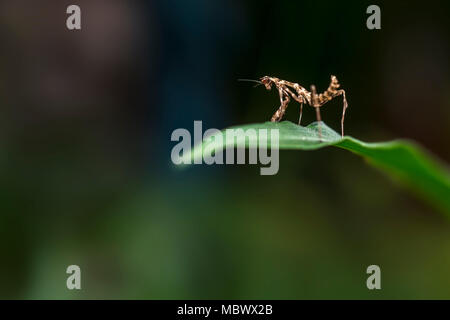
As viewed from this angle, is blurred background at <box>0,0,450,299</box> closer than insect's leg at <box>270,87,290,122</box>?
No

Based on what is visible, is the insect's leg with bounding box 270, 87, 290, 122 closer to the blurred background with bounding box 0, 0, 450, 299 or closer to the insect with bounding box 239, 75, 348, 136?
the insect with bounding box 239, 75, 348, 136

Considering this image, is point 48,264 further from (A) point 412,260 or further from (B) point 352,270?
(A) point 412,260

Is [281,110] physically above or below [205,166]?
above

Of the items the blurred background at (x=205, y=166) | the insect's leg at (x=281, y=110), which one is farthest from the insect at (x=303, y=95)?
the blurred background at (x=205, y=166)

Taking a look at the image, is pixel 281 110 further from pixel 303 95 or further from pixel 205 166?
pixel 205 166

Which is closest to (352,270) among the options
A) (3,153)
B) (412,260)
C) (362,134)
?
(412,260)

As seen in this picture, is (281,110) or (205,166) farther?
(205,166)

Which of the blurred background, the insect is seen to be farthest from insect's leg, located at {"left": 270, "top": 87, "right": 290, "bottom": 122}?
the blurred background

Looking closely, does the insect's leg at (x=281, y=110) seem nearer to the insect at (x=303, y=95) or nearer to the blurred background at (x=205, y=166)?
the insect at (x=303, y=95)

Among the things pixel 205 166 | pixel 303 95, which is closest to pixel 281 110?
pixel 303 95
